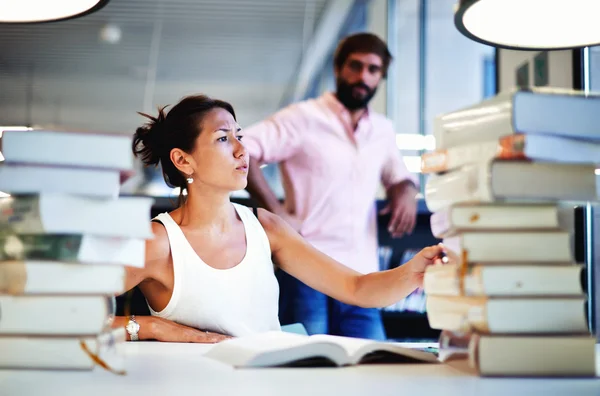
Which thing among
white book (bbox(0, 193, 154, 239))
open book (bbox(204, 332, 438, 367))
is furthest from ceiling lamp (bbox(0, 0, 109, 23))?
open book (bbox(204, 332, 438, 367))

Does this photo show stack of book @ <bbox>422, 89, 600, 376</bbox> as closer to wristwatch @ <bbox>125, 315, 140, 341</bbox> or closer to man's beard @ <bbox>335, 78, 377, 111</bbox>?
wristwatch @ <bbox>125, 315, 140, 341</bbox>

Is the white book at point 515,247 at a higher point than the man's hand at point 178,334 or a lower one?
higher

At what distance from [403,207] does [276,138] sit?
601 mm

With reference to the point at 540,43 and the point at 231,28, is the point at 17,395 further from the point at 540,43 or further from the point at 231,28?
the point at 231,28

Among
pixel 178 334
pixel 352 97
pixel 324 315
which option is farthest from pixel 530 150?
pixel 352 97

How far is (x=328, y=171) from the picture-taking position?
2.94 m

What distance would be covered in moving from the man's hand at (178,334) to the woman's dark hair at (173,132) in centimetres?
53

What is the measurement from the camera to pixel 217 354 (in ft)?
3.97

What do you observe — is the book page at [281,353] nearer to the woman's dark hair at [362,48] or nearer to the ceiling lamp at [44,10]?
the ceiling lamp at [44,10]

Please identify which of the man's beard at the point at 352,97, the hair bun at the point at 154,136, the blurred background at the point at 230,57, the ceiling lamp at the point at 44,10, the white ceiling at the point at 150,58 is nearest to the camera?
the ceiling lamp at the point at 44,10

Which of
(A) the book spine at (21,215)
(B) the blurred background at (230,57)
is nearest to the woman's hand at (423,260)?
(A) the book spine at (21,215)

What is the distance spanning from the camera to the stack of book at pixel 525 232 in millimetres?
975

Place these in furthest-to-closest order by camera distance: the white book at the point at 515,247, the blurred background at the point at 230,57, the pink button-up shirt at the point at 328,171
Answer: the blurred background at the point at 230,57
the pink button-up shirt at the point at 328,171
the white book at the point at 515,247

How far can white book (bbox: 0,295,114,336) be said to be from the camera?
944mm
